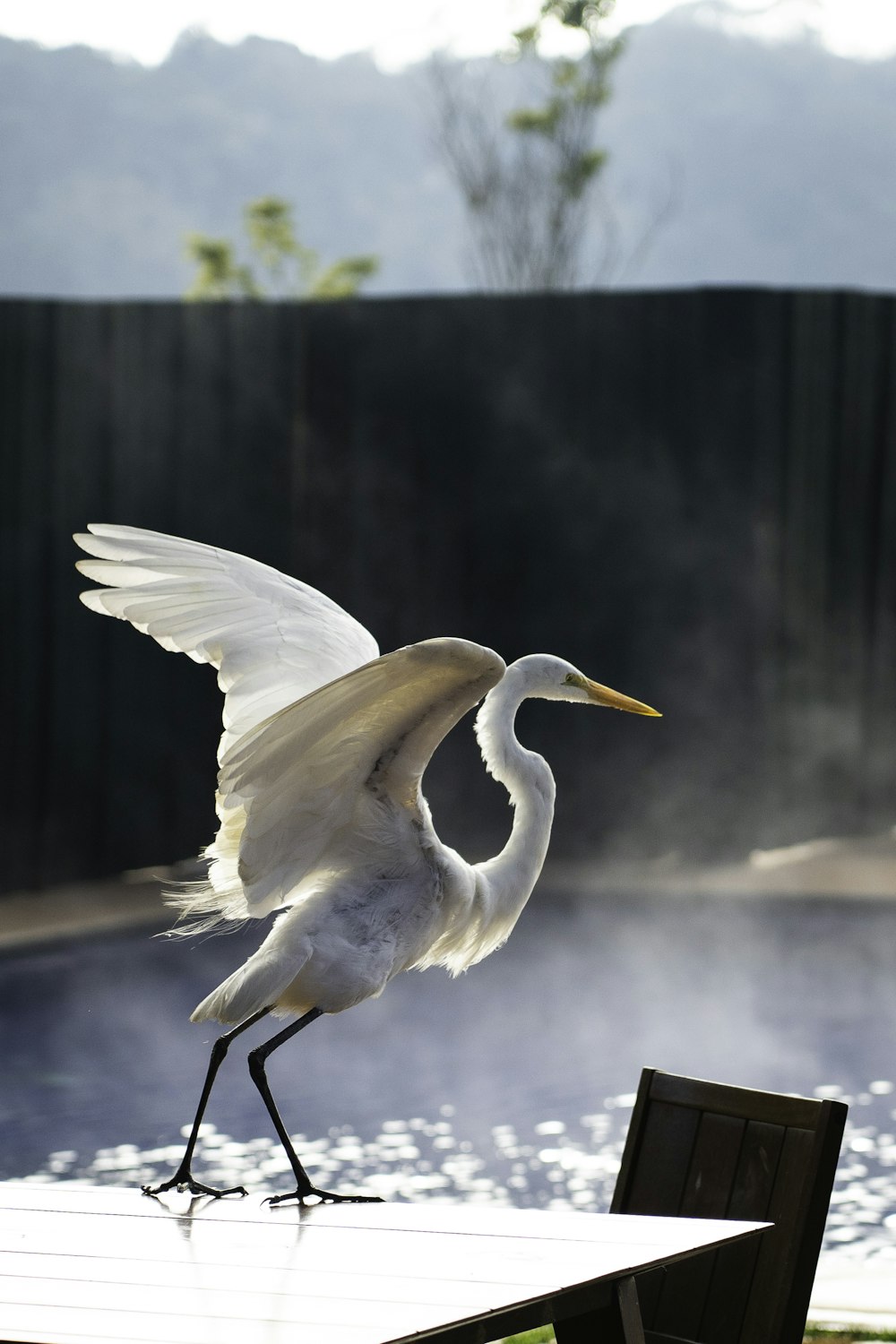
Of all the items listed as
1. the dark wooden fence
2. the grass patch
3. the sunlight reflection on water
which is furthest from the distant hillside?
the grass patch

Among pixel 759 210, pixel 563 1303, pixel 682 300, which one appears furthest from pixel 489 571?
pixel 759 210

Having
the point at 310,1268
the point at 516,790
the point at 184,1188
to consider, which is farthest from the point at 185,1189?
the point at 516,790

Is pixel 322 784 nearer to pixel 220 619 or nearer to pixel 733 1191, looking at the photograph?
pixel 220 619

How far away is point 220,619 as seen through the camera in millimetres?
2291

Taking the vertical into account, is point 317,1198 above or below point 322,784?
below

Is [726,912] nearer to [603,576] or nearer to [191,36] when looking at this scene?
[603,576]

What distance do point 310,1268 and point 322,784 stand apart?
27.3 inches

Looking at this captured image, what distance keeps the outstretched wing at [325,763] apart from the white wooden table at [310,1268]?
46cm

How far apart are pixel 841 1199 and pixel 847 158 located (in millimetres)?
35722

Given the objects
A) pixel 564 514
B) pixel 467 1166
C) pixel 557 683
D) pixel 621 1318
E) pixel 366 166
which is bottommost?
pixel 467 1166

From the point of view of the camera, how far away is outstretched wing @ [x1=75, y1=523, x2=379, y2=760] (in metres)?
2.21

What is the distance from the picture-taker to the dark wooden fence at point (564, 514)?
6234 millimetres

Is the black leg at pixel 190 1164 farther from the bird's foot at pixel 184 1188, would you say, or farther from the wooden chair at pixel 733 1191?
the wooden chair at pixel 733 1191

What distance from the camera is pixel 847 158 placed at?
35719 millimetres
